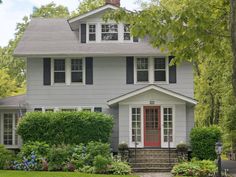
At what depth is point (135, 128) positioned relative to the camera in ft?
79.2

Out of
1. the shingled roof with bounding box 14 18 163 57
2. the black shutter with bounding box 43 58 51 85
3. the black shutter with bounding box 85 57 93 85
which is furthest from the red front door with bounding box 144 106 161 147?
the black shutter with bounding box 43 58 51 85

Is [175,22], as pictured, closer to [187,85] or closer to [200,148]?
[200,148]

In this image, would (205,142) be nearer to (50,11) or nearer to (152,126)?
(152,126)

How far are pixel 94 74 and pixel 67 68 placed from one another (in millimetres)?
1461

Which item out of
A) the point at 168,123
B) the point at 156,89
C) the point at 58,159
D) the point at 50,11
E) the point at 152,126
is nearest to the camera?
the point at 58,159

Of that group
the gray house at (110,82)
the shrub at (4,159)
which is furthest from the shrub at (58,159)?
the gray house at (110,82)

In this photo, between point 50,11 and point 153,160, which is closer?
point 153,160

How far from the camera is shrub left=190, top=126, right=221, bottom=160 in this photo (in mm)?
22625

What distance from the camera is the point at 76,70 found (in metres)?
24.9

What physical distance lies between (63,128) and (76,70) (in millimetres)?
3828

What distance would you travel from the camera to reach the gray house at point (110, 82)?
2411 centimetres

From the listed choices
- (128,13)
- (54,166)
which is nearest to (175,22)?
(128,13)

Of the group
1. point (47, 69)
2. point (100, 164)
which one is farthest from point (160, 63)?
point (100, 164)

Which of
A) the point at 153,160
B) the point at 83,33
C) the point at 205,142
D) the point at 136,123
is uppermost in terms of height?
the point at 83,33
